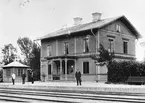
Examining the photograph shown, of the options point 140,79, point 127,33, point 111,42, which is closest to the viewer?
point 140,79

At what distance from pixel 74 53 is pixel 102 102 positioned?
25334 millimetres

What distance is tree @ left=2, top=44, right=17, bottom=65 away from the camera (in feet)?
217

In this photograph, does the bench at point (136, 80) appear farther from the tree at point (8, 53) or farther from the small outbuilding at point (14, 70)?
the tree at point (8, 53)

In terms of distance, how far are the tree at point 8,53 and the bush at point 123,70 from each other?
42.0 m

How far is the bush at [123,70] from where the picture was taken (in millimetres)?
25672

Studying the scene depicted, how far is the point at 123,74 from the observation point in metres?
26.8

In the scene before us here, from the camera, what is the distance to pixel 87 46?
33562 millimetres

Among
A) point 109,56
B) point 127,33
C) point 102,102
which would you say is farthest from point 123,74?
point 102,102

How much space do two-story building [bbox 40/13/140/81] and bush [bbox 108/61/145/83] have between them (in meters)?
3.90

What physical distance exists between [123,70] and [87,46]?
7.83m

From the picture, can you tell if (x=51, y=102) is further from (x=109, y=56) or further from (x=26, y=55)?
(x=26, y=55)

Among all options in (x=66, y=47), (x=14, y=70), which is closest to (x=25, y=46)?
(x=14, y=70)

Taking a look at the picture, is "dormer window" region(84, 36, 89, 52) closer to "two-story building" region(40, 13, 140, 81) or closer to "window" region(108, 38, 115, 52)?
"two-story building" region(40, 13, 140, 81)

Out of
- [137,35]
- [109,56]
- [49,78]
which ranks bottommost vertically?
[49,78]
